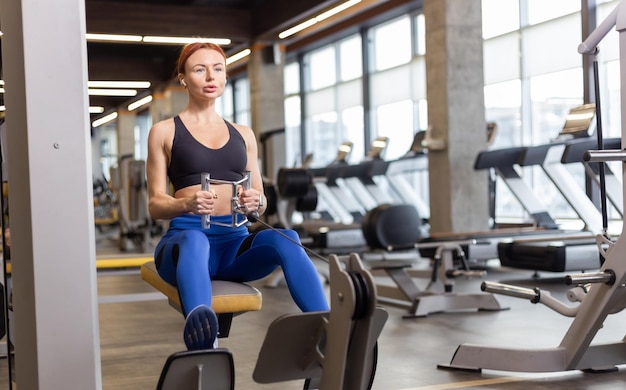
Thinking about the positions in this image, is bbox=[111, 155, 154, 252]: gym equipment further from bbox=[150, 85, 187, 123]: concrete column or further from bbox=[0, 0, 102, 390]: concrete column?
bbox=[0, 0, 102, 390]: concrete column

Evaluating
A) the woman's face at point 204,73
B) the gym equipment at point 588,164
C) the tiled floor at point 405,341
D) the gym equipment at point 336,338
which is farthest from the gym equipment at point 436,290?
the gym equipment at point 336,338

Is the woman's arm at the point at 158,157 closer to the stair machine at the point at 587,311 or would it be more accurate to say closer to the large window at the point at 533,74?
the stair machine at the point at 587,311

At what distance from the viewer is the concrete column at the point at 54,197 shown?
1874 mm

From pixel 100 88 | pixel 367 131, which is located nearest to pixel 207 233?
pixel 367 131

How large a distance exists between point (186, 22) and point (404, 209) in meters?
5.84

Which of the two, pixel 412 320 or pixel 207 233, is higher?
pixel 207 233

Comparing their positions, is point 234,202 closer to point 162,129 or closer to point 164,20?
point 162,129

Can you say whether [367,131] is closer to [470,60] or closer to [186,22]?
[186,22]

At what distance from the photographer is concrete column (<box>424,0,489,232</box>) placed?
24.5 feet

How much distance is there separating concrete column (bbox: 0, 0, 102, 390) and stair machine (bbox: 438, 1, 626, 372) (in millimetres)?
1466

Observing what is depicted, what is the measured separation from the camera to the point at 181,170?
232cm

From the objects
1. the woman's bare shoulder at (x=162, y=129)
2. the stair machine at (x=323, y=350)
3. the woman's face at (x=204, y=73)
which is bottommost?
the stair machine at (x=323, y=350)

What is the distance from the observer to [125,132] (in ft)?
68.1

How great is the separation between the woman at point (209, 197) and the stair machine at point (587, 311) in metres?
0.96
